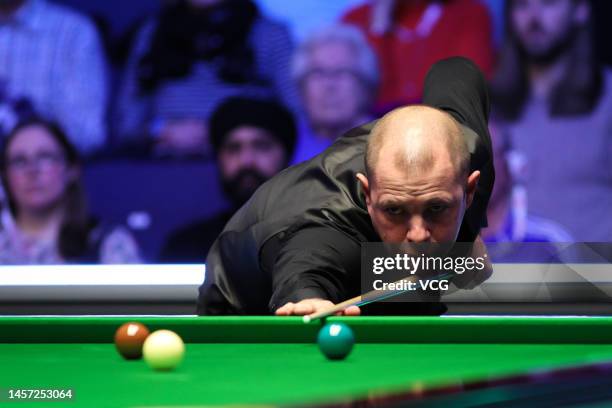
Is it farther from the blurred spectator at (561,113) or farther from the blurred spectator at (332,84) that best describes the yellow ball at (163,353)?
the blurred spectator at (561,113)

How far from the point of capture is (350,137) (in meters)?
3.59

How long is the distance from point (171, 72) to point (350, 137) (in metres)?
3.08

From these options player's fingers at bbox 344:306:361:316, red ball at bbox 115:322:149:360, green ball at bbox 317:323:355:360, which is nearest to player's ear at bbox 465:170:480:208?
player's fingers at bbox 344:306:361:316

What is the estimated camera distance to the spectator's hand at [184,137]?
6465 mm

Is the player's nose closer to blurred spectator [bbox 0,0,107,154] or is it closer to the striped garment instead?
the striped garment

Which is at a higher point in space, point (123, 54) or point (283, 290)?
point (123, 54)

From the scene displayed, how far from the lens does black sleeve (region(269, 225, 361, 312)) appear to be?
2805mm

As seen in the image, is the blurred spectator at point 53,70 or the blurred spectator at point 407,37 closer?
the blurred spectator at point 407,37

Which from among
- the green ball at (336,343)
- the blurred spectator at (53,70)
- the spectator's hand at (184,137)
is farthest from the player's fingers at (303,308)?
the blurred spectator at (53,70)

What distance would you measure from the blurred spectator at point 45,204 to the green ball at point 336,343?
4.51 metres

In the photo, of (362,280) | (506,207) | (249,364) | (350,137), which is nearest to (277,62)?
(506,207)

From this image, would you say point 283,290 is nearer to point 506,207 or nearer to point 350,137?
point 350,137

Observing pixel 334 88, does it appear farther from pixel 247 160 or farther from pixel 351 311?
pixel 351 311

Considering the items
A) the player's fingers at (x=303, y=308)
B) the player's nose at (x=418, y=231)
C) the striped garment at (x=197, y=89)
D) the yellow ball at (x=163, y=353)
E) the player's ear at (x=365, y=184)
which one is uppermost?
the striped garment at (x=197, y=89)
